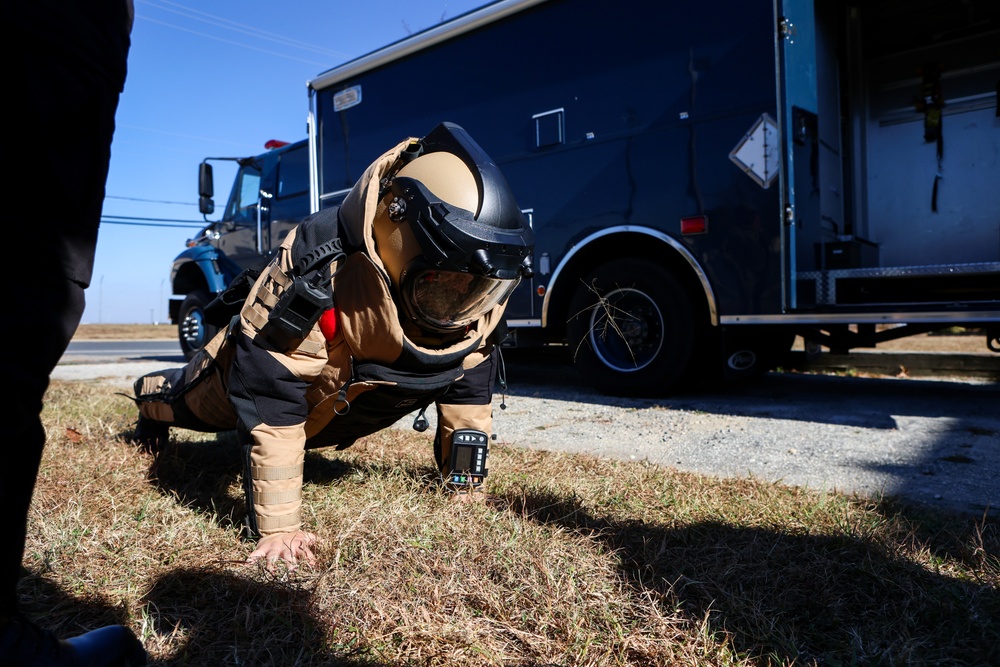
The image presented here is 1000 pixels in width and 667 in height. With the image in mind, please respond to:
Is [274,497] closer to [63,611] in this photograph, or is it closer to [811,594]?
[63,611]

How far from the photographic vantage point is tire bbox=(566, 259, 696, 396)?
5105 millimetres

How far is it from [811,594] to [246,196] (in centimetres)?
800

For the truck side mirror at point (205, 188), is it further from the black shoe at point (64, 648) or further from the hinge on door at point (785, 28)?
the black shoe at point (64, 648)

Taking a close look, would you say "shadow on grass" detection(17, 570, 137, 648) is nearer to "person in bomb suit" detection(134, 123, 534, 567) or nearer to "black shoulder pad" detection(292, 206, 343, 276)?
"person in bomb suit" detection(134, 123, 534, 567)

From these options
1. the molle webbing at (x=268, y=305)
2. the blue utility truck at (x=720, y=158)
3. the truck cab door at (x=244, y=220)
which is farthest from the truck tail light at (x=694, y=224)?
the truck cab door at (x=244, y=220)

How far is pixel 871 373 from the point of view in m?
6.86

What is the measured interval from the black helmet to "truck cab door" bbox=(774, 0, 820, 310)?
3.07 m

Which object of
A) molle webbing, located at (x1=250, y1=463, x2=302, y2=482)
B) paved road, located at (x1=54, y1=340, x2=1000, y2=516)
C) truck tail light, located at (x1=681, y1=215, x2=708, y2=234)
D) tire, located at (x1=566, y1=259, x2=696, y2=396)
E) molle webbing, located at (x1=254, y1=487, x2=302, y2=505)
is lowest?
paved road, located at (x1=54, y1=340, x2=1000, y2=516)

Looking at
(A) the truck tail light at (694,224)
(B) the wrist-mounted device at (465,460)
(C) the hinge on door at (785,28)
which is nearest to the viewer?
(B) the wrist-mounted device at (465,460)

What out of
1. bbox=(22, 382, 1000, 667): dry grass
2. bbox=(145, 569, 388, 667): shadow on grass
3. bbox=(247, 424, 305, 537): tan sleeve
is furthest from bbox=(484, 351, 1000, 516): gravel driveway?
bbox=(145, 569, 388, 667): shadow on grass

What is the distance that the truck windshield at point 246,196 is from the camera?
8.30 meters

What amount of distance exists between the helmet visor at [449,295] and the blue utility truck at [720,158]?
3.05m

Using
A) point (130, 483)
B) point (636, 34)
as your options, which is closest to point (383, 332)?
point (130, 483)

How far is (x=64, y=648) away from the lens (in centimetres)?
125
